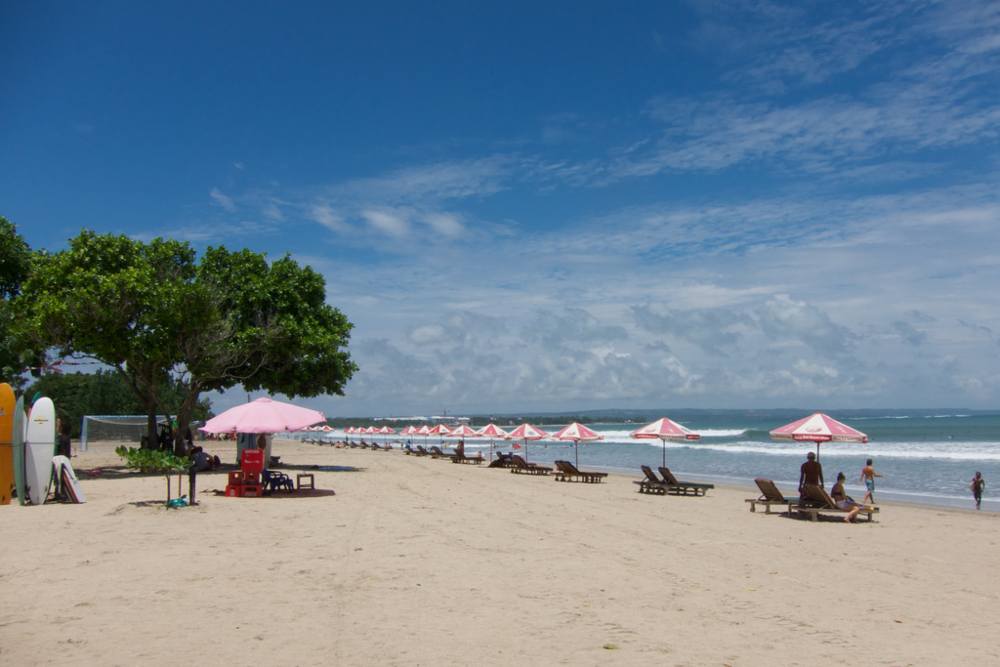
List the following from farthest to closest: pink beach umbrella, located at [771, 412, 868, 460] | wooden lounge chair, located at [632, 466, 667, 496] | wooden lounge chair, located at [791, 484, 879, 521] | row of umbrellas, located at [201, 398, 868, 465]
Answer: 1. wooden lounge chair, located at [632, 466, 667, 496]
2. row of umbrellas, located at [201, 398, 868, 465]
3. pink beach umbrella, located at [771, 412, 868, 460]
4. wooden lounge chair, located at [791, 484, 879, 521]

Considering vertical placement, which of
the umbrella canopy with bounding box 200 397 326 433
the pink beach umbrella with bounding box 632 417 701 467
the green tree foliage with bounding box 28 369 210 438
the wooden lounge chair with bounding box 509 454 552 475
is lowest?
the wooden lounge chair with bounding box 509 454 552 475

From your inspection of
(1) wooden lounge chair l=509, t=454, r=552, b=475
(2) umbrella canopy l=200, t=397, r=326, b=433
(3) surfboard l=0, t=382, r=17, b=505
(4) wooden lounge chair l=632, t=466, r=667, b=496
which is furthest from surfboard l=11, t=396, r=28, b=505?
(1) wooden lounge chair l=509, t=454, r=552, b=475

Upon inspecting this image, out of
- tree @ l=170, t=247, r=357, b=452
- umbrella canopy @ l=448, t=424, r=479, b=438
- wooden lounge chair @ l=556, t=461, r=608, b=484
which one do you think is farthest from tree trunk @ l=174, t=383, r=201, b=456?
umbrella canopy @ l=448, t=424, r=479, b=438

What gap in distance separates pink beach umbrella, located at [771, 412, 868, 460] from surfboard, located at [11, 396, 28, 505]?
535 inches

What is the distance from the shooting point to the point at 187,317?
20.5m

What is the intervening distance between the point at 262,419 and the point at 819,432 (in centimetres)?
1105

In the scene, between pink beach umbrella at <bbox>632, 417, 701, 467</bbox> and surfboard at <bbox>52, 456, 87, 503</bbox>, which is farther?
pink beach umbrella at <bbox>632, 417, 701, 467</bbox>

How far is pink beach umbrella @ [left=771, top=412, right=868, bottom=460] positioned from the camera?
15203 millimetres

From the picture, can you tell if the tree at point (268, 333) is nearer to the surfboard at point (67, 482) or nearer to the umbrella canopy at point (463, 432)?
the surfboard at point (67, 482)

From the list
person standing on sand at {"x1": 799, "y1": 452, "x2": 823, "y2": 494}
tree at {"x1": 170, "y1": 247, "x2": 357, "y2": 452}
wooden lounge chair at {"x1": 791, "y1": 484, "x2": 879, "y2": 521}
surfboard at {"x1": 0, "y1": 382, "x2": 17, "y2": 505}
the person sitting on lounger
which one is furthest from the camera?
tree at {"x1": 170, "y1": 247, "x2": 357, "y2": 452}

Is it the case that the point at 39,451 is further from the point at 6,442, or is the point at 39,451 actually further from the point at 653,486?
the point at 653,486

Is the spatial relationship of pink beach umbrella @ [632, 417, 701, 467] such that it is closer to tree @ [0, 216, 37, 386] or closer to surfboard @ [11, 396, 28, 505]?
surfboard @ [11, 396, 28, 505]

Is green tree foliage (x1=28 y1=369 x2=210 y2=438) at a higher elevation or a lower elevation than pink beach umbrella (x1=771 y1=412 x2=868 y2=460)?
higher

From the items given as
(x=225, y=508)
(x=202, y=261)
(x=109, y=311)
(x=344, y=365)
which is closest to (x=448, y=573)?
(x=225, y=508)
